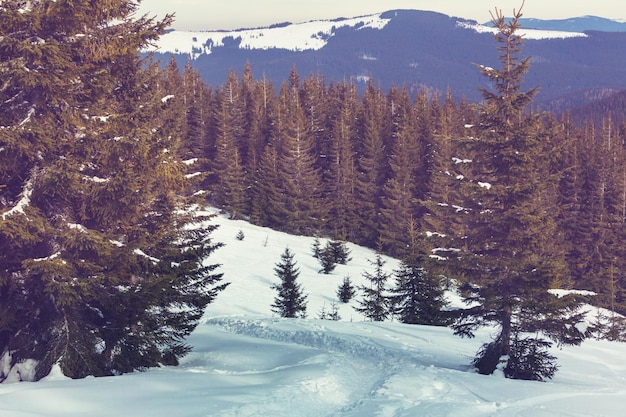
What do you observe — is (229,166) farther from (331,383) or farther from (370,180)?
(331,383)

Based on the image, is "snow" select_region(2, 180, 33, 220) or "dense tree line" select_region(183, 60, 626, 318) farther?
"dense tree line" select_region(183, 60, 626, 318)

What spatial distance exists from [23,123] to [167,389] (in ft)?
16.3

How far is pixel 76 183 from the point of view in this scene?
9.66 m

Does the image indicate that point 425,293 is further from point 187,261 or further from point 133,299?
point 133,299

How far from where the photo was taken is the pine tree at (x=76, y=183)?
9.55 m

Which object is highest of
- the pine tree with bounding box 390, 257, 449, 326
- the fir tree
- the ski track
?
the ski track

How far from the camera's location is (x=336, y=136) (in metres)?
59.6

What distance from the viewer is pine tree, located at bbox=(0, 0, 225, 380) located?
376 inches

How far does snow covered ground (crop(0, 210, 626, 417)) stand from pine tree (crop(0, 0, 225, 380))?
106 cm

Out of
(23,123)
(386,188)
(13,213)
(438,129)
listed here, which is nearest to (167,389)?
(13,213)

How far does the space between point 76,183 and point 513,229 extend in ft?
28.0

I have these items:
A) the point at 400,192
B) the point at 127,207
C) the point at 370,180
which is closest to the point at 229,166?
the point at 370,180

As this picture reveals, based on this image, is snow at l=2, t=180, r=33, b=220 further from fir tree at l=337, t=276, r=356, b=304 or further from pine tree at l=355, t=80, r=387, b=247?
pine tree at l=355, t=80, r=387, b=247

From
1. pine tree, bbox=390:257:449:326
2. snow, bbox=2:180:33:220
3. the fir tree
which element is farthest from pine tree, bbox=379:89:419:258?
snow, bbox=2:180:33:220
